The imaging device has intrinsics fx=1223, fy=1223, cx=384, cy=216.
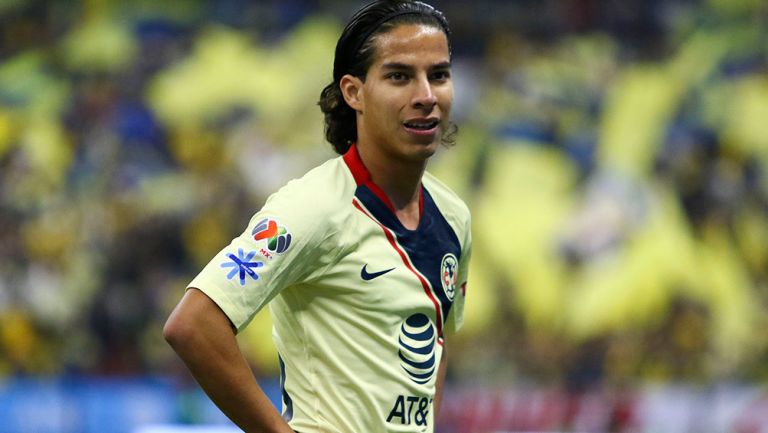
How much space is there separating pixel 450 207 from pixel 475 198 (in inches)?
193

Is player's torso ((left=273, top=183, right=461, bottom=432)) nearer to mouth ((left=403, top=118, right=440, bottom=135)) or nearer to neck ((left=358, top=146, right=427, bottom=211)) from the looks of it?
neck ((left=358, top=146, right=427, bottom=211))

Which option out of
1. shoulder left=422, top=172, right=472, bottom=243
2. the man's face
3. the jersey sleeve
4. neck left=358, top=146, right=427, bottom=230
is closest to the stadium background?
shoulder left=422, top=172, right=472, bottom=243

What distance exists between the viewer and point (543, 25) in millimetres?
8164

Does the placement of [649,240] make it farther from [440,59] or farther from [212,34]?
[440,59]

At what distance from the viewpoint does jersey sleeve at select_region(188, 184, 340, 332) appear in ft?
8.23

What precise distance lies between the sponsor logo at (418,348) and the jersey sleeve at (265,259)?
0.94 feet

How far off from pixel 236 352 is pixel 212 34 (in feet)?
19.2

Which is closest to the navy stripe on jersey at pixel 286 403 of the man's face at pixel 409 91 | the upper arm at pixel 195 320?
the upper arm at pixel 195 320

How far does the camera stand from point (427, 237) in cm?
291

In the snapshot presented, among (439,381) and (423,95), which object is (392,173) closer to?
(423,95)

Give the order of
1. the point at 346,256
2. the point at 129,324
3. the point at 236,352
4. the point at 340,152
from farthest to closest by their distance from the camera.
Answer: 1. the point at 129,324
2. the point at 340,152
3. the point at 346,256
4. the point at 236,352

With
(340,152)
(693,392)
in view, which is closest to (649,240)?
(693,392)

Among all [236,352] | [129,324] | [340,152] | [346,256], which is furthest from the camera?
[129,324]

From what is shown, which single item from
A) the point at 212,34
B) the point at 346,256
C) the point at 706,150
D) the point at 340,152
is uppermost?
the point at 212,34
